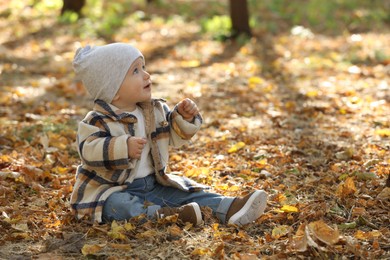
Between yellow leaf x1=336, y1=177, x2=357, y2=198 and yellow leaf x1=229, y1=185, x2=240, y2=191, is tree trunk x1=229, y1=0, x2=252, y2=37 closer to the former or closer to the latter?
yellow leaf x1=229, y1=185, x2=240, y2=191

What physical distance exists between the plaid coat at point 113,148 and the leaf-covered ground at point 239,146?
0.19 meters

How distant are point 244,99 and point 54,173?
295 centimetres

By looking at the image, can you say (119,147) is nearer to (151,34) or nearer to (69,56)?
(69,56)

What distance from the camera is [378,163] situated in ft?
14.7

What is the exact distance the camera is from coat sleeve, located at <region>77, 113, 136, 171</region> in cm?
344

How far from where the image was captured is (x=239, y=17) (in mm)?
Result: 10555

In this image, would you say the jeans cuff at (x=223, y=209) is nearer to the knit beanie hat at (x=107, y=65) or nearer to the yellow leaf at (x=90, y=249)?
the yellow leaf at (x=90, y=249)

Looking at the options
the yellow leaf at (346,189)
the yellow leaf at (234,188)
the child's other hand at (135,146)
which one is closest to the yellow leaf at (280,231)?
the yellow leaf at (346,189)

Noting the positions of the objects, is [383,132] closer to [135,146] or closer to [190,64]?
[135,146]

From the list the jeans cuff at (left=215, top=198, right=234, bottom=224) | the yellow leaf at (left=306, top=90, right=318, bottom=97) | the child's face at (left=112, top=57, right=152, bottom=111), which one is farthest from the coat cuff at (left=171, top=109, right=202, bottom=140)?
the yellow leaf at (left=306, top=90, right=318, bottom=97)

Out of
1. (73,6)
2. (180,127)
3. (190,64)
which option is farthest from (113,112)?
(73,6)

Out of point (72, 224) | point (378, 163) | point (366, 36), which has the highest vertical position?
point (72, 224)

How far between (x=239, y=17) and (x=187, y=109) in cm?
710

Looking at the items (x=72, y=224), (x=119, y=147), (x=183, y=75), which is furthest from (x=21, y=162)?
(x=183, y=75)
